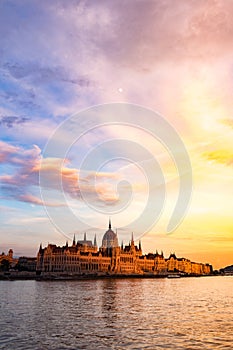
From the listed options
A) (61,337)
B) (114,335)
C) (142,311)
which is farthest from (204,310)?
(61,337)

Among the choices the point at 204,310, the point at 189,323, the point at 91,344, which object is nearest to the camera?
the point at 91,344

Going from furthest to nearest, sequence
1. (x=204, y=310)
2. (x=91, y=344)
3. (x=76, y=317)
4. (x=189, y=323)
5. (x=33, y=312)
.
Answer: (x=204, y=310)
(x=33, y=312)
(x=76, y=317)
(x=189, y=323)
(x=91, y=344)

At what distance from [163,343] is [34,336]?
1023 cm

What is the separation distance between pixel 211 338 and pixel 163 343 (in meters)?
4.50

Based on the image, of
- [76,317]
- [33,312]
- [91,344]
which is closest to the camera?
[91,344]

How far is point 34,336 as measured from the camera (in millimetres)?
30125

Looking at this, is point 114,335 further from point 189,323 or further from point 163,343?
point 189,323

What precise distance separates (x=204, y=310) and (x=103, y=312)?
13.4m

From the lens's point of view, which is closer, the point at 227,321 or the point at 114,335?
the point at 114,335

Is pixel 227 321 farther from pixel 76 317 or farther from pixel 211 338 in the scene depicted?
pixel 76 317

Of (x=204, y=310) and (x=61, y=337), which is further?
(x=204, y=310)

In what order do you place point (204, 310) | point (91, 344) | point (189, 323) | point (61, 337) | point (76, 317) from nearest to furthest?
point (91, 344)
point (61, 337)
point (189, 323)
point (76, 317)
point (204, 310)

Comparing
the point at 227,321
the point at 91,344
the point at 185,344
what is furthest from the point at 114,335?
the point at 227,321

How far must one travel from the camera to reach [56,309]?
154 ft
